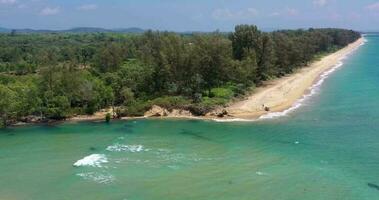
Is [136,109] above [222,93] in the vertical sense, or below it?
below

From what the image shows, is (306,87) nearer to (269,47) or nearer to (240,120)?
(269,47)

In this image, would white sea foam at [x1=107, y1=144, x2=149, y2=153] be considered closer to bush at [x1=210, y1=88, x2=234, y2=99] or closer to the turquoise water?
the turquoise water

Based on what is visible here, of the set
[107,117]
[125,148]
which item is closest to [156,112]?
[107,117]

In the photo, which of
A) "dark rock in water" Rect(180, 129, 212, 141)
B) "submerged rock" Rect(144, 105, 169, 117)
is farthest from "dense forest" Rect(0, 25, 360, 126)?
"dark rock in water" Rect(180, 129, 212, 141)

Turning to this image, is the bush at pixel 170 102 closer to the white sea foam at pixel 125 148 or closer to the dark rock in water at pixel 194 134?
the dark rock in water at pixel 194 134

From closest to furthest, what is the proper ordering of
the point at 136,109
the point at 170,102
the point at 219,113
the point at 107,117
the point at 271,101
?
the point at 107,117
the point at 219,113
the point at 136,109
the point at 170,102
the point at 271,101

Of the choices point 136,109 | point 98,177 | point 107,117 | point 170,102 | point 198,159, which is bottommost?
point 98,177

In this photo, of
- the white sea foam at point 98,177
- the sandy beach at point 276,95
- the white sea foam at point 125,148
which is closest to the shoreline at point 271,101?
the sandy beach at point 276,95

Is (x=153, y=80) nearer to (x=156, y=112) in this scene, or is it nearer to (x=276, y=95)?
(x=156, y=112)

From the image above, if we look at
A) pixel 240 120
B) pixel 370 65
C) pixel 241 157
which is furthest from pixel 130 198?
pixel 370 65
